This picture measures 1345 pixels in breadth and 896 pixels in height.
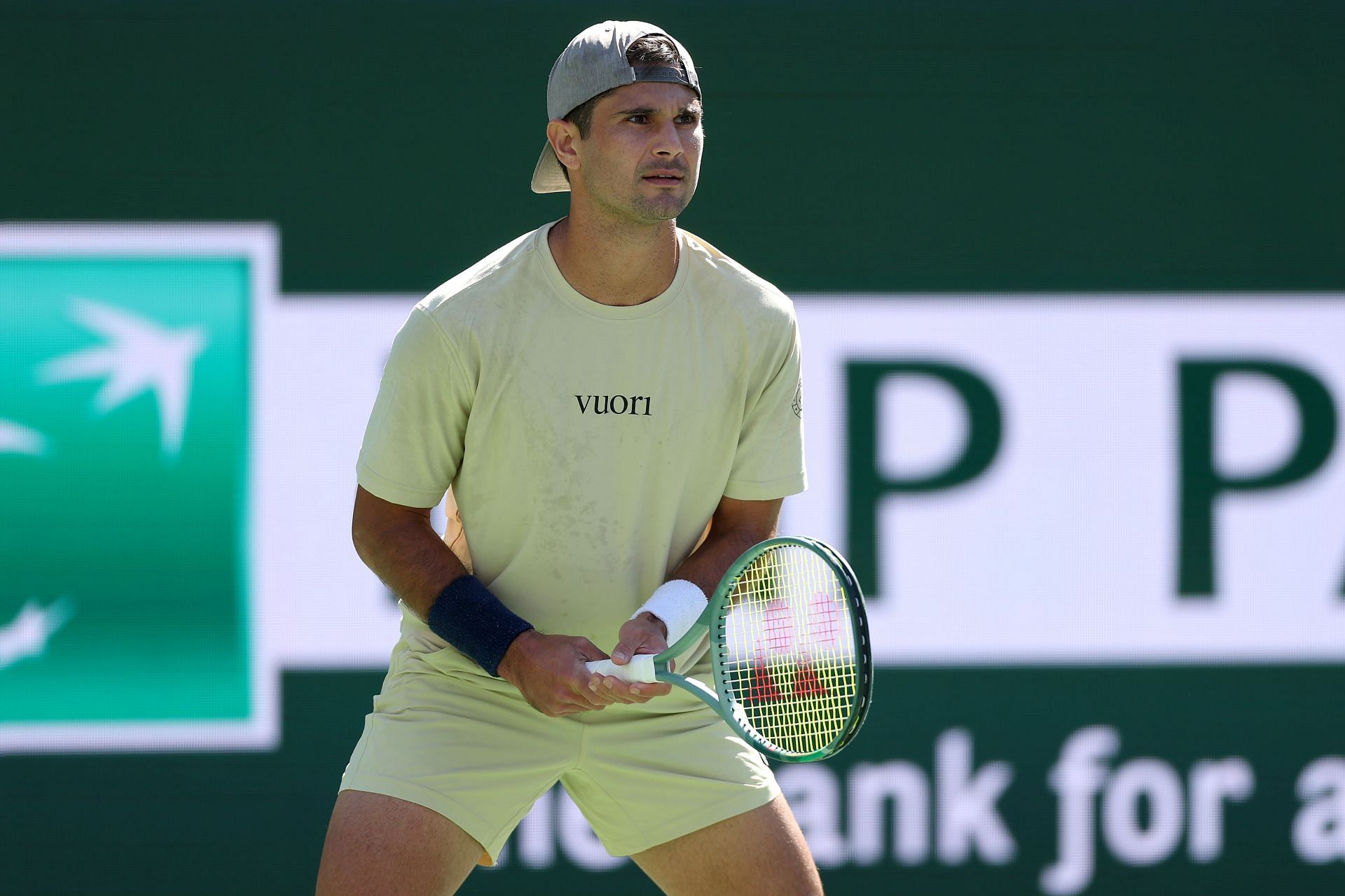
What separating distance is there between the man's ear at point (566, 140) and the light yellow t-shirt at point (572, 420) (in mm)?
123

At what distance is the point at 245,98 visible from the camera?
3914mm

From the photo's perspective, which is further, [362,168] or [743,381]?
[362,168]

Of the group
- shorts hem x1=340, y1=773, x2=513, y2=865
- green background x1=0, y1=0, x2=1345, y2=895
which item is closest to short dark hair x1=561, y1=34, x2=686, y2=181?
shorts hem x1=340, y1=773, x2=513, y2=865

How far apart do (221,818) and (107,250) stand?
1325 mm

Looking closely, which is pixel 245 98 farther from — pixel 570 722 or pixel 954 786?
pixel 954 786

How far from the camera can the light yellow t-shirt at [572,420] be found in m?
2.51

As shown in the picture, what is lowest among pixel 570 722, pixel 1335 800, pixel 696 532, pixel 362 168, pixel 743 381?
pixel 1335 800

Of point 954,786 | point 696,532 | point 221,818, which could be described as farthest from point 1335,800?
point 221,818

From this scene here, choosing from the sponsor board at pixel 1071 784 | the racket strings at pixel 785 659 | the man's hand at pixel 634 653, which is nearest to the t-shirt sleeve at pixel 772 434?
the racket strings at pixel 785 659

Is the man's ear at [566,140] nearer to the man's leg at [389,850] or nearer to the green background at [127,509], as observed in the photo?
the man's leg at [389,850]

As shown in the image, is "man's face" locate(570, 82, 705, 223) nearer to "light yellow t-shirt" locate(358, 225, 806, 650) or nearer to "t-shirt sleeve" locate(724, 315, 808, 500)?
"light yellow t-shirt" locate(358, 225, 806, 650)

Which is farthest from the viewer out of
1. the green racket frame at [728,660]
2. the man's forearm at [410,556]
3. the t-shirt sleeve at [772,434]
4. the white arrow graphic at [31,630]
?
the white arrow graphic at [31,630]

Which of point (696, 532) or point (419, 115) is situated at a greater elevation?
point (419, 115)

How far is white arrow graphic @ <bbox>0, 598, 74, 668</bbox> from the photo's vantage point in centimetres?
390
